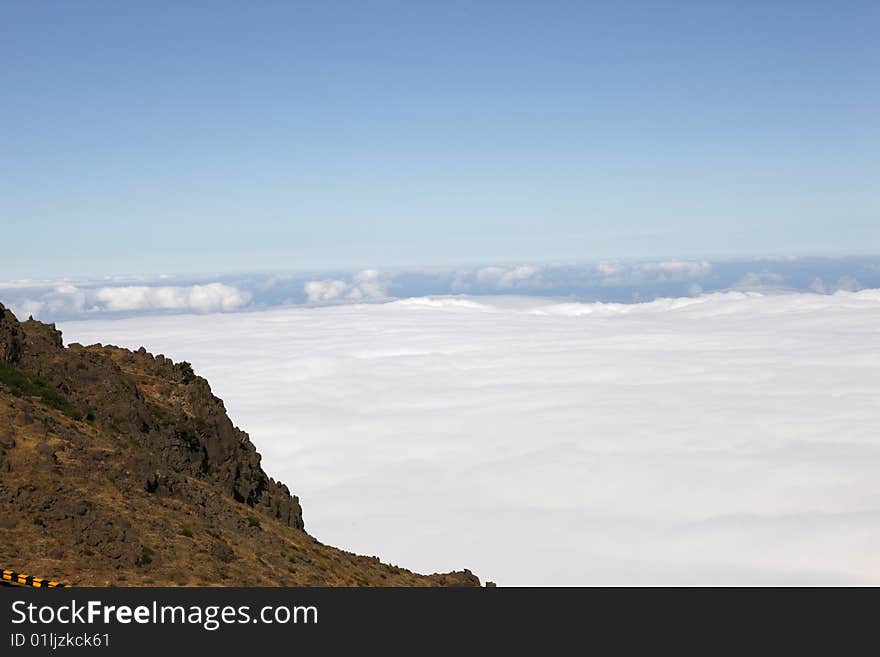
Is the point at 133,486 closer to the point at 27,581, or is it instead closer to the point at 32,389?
the point at 27,581

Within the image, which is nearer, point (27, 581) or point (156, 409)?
point (27, 581)

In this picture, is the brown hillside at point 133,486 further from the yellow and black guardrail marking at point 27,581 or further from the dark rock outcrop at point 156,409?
the yellow and black guardrail marking at point 27,581

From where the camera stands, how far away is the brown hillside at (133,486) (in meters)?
21.4

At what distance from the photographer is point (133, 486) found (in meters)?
26.0

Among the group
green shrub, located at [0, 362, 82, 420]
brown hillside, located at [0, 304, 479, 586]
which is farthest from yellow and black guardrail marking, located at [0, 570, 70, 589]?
green shrub, located at [0, 362, 82, 420]

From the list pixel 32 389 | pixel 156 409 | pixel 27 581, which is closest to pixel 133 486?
pixel 27 581

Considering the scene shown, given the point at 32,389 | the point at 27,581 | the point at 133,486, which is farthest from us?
the point at 32,389

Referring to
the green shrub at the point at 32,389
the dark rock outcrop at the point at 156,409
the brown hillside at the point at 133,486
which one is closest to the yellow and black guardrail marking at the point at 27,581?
the brown hillside at the point at 133,486

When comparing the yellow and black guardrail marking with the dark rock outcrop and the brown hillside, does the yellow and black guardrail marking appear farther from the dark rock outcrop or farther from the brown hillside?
the dark rock outcrop

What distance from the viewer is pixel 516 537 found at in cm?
11219

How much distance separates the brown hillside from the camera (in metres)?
21.4

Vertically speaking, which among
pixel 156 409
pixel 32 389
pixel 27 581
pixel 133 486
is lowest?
pixel 27 581
